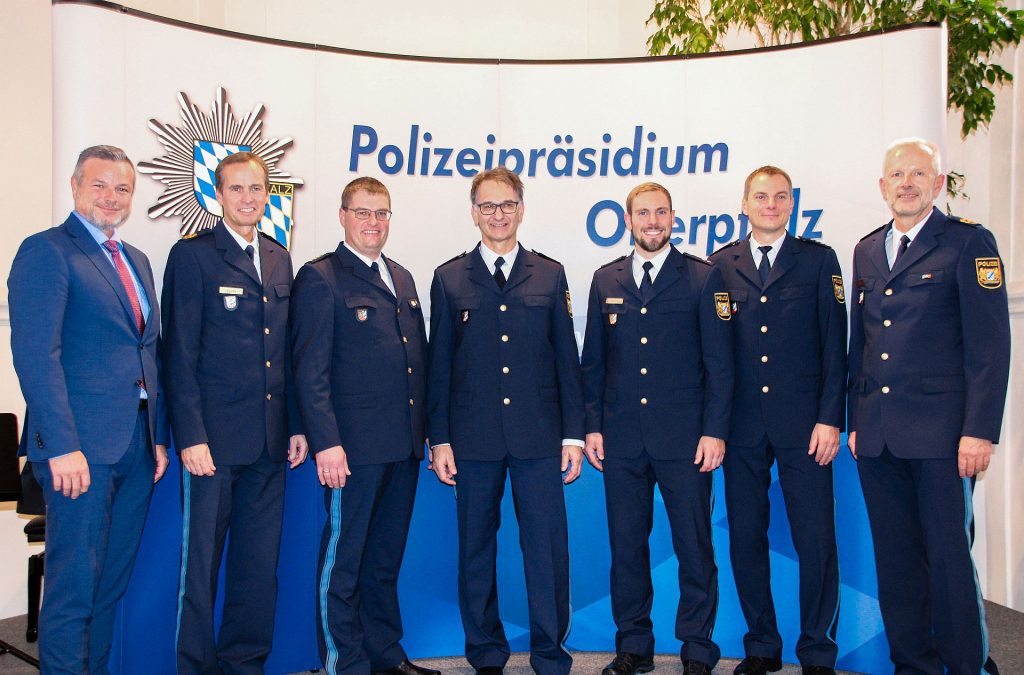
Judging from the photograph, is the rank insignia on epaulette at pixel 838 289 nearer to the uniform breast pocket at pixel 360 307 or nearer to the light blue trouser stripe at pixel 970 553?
the light blue trouser stripe at pixel 970 553

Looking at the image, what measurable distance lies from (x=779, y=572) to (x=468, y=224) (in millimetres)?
2077

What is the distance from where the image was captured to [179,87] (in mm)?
3527

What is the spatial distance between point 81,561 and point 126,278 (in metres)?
0.94


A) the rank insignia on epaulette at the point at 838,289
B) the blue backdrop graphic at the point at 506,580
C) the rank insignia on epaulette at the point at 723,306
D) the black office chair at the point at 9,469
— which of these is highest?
the rank insignia on epaulette at the point at 838,289

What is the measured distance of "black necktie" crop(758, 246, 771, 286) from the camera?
11.2 ft

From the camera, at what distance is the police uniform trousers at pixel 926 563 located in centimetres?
296

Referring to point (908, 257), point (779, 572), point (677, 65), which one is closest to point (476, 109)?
point (677, 65)

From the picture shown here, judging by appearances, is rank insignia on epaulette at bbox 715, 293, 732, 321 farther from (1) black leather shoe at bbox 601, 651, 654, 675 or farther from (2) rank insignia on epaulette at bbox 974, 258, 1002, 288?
(1) black leather shoe at bbox 601, 651, 654, 675

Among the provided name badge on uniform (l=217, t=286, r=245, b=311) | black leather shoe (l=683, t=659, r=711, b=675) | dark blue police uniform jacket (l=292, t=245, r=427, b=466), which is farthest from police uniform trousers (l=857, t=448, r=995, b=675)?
name badge on uniform (l=217, t=286, r=245, b=311)

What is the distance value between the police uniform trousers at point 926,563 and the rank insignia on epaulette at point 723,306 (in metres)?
0.71

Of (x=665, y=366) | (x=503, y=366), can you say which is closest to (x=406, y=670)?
(x=503, y=366)

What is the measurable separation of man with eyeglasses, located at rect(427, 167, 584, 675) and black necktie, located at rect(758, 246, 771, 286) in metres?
0.77

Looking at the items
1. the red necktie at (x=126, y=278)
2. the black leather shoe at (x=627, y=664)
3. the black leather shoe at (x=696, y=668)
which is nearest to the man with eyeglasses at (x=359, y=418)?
the red necktie at (x=126, y=278)

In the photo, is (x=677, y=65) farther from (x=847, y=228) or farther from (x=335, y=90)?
(x=335, y=90)
